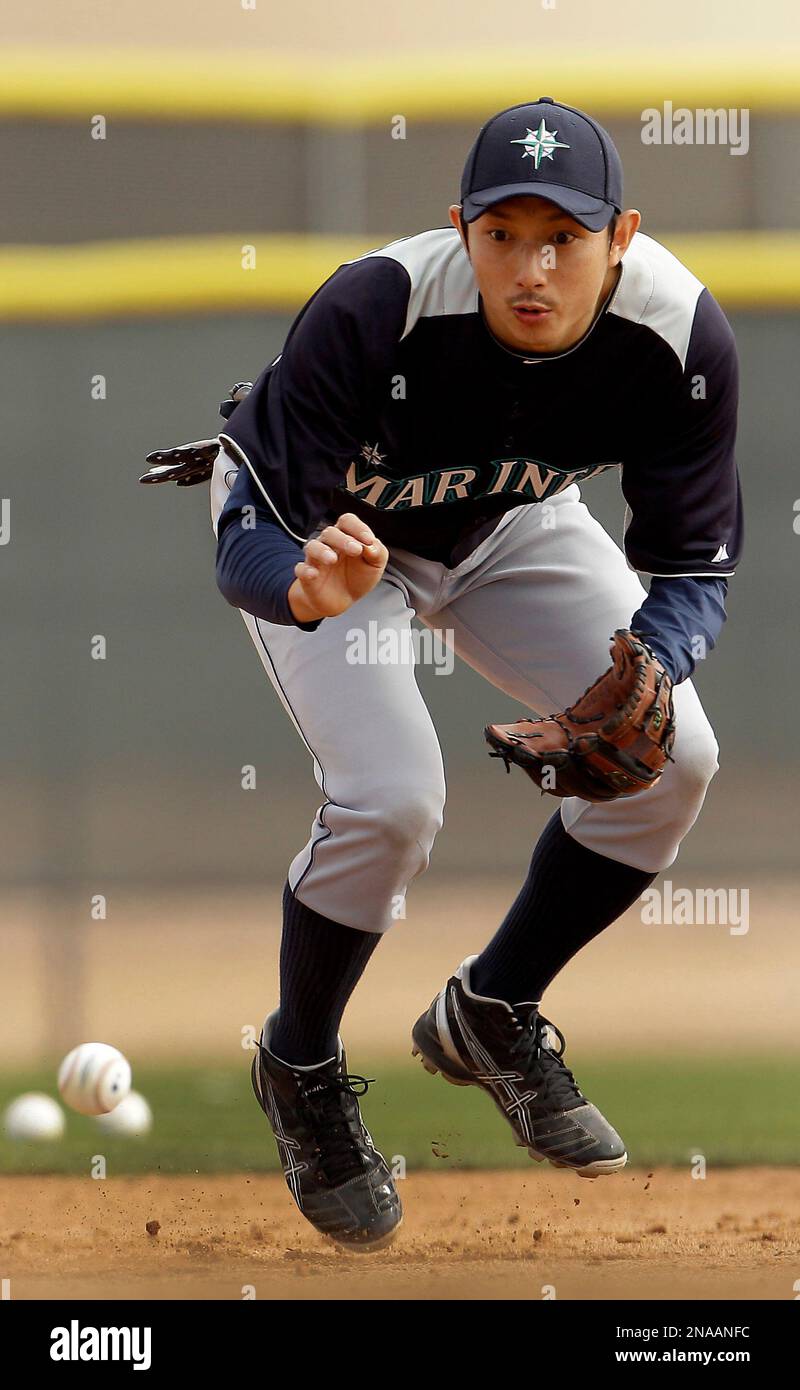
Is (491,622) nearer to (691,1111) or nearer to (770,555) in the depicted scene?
(691,1111)

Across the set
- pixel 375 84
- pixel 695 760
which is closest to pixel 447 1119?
pixel 695 760

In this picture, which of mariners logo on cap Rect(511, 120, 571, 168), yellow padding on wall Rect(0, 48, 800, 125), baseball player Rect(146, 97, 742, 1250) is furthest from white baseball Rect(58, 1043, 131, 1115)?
yellow padding on wall Rect(0, 48, 800, 125)

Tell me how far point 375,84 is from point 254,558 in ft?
17.5

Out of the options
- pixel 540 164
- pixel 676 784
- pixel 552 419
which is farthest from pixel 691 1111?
pixel 540 164

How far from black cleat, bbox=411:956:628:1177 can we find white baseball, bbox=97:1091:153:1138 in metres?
1.41

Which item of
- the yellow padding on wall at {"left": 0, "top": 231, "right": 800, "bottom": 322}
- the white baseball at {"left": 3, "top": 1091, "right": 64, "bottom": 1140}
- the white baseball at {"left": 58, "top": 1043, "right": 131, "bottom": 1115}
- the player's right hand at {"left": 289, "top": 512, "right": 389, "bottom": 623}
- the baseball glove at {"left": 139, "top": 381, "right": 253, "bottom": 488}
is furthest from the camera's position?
the yellow padding on wall at {"left": 0, "top": 231, "right": 800, "bottom": 322}

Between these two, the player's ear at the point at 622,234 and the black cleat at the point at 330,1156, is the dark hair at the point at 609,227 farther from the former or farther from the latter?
the black cleat at the point at 330,1156

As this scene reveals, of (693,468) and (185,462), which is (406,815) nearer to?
(693,468)

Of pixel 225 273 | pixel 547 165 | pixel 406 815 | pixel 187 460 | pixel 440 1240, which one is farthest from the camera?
pixel 225 273

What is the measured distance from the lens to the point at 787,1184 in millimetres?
3486

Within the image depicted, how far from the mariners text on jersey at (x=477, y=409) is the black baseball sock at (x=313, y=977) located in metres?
0.61

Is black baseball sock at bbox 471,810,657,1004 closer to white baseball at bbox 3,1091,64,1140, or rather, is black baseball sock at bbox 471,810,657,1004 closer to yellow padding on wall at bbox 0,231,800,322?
white baseball at bbox 3,1091,64,1140

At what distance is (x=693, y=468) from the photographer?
87.8 inches

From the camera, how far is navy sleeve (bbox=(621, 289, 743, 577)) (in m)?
2.17
